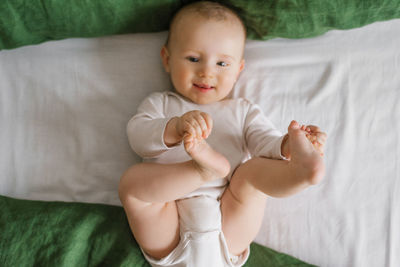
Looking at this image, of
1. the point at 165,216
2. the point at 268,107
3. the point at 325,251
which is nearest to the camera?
the point at 165,216

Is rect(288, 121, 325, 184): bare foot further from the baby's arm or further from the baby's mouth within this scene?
the baby's mouth

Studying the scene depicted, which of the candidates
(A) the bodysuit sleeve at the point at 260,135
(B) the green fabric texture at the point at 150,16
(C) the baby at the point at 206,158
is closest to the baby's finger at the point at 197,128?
(C) the baby at the point at 206,158

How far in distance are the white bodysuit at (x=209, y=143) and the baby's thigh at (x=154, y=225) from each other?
26 mm

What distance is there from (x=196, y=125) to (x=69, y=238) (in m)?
0.51

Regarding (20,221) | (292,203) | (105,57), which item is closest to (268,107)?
(292,203)

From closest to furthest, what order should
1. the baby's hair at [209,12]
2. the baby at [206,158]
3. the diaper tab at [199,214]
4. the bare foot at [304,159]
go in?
the bare foot at [304,159]
the baby at [206,158]
the diaper tab at [199,214]
the baby's hair at [209,12]

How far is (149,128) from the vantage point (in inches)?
39.2

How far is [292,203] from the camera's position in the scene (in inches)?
44.4

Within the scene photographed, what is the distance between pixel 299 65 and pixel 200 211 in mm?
618

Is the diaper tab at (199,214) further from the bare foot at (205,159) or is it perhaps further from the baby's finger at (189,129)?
the baby's finger at (189,129)

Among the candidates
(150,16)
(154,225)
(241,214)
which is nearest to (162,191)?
(154,225)

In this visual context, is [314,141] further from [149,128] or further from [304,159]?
[149,128]

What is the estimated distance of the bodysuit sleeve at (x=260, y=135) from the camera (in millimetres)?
959

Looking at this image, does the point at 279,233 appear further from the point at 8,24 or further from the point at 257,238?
the point at 8,24
